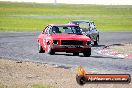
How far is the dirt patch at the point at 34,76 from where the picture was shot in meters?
16.2

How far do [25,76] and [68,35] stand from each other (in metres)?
8.56

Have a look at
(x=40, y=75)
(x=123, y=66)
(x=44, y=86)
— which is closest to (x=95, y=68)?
(x=123, y=66)

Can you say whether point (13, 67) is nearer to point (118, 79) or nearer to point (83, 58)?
point (83, 58)

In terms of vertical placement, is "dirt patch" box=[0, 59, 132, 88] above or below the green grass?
above

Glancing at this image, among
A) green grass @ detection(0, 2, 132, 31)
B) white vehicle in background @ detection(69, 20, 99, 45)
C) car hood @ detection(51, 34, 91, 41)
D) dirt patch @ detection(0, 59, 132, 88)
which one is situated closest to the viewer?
dirt patch @ detection(0, 59, 132, 88)

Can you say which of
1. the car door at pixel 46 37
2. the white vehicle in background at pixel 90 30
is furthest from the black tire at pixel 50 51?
the white vehicle in background at pixel 90 30

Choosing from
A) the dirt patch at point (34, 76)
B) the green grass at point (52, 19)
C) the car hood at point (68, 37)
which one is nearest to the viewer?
the dirt patch at point (34, 76)

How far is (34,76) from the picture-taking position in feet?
61.0

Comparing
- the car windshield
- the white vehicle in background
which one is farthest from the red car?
the white vehicle in background

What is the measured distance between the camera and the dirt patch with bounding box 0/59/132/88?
16203mm

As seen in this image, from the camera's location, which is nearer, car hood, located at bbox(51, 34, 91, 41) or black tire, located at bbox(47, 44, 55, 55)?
car hood, located at bbox(51, 34, 91, 41)

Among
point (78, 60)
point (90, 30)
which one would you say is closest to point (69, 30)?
point (78, 60)

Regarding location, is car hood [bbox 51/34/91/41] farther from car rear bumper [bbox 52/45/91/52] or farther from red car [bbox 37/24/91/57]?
car rear bumper [bbox 52/45/91/52]

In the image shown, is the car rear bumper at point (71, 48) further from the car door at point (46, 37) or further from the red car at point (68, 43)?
the car door at point (46, 37)
